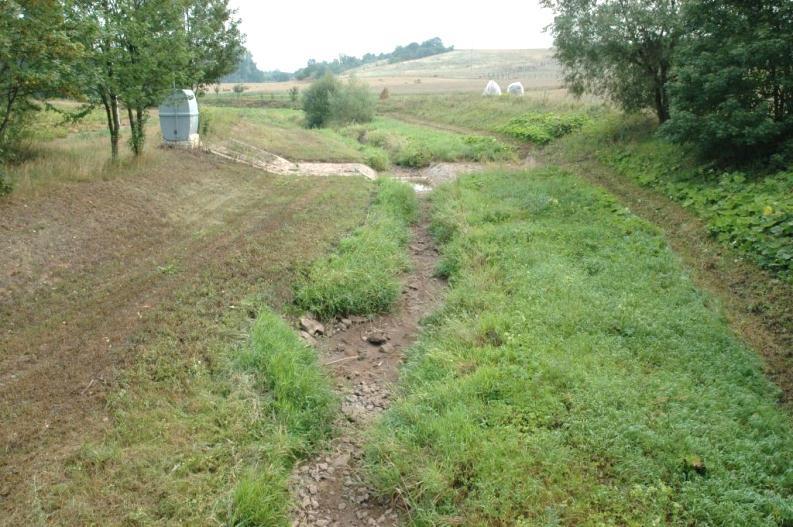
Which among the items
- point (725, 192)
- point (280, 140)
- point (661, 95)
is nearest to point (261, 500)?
point (725, 192)

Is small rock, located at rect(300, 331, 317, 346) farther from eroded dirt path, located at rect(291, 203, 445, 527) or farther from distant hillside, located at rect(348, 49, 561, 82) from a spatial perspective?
distant hillside, located at rect(348, 49, 561, 82)

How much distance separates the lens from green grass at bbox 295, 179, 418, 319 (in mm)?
8484

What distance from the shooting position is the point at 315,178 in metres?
16.3

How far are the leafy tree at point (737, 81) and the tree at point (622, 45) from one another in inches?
144

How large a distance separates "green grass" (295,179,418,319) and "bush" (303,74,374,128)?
23288 millimetres

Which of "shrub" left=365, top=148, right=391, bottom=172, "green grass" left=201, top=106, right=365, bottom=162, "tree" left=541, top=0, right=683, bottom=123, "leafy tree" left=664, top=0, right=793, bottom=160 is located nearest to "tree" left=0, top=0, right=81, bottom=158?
"green grass" left=201, top=106, right=365, bottom=162

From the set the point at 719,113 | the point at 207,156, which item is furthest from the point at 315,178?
the point at 719,113

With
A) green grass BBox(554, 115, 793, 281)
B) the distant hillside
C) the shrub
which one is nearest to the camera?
green grass BBox(554, 115, 793, 281)

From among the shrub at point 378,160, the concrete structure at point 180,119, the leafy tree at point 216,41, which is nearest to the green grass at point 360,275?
the concrete structure at point 180,119

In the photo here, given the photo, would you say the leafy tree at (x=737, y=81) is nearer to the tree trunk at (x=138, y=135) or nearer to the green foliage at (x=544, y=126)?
the green foliage at (x=544, y=126)

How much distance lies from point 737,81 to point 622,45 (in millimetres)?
5843

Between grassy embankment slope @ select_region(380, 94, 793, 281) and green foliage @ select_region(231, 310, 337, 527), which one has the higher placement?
grassy embankment slope @ select_region(380, 94, 793, 281)

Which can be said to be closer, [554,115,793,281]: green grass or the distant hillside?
[554,115,793,281]: green grass

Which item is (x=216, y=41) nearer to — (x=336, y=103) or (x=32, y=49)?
(x=336, y=103)
